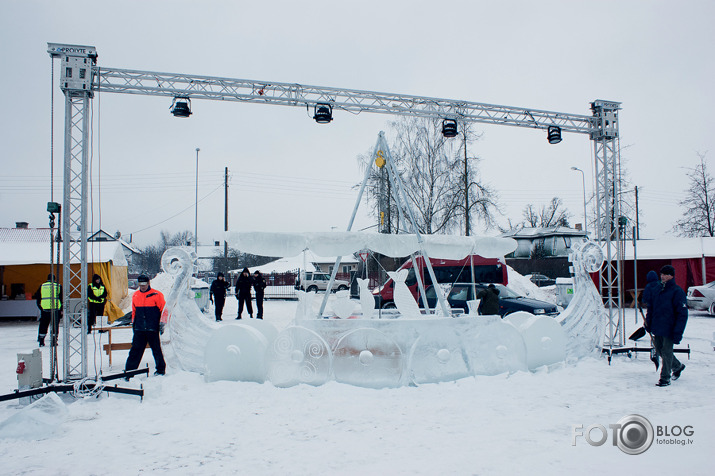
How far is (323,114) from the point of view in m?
8.83

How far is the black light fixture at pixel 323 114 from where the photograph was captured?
883cm

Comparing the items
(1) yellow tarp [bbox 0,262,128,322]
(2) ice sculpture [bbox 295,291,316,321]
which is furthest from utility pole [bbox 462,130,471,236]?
(2) ice sculpture [bbox 295,291,316,321]

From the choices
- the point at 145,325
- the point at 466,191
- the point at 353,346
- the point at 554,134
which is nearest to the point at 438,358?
the point at 353,346

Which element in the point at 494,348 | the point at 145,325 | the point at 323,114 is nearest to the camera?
the point at 494,348

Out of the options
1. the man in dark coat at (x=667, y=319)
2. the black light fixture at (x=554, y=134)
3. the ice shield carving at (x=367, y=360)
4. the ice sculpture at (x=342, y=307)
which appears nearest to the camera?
the man in dark coat at (x=667, y=319)

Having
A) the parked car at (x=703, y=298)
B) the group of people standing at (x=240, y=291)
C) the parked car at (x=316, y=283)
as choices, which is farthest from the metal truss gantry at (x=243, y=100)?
the parked car at (x=316, y=283)

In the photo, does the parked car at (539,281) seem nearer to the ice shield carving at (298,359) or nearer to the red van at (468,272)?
the red van at (468,272)

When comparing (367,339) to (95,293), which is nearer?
(367,339)

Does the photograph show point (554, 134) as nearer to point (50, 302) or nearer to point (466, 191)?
point (50, 302)

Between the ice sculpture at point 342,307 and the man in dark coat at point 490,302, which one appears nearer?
the ice sculpture at point 342,307

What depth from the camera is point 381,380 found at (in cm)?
640

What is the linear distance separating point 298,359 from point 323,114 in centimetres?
475

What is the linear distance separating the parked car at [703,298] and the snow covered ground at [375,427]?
11328 mm

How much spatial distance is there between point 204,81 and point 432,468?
753cm
